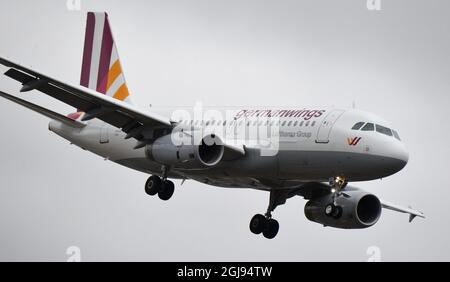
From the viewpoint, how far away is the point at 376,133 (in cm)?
4897

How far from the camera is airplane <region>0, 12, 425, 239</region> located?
48875 mm

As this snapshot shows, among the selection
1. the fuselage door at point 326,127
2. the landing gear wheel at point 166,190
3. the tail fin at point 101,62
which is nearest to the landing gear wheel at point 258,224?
the landing gear wheel at point 166,190

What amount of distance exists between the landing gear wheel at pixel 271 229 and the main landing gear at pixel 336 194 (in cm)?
636

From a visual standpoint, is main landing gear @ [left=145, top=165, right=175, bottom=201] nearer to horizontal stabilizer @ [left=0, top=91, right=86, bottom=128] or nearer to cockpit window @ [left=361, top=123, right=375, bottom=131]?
horizontal stabilizer @ [left=0, top=91, right=86, bottom=128]

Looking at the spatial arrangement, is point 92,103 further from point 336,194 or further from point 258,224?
point 336,194

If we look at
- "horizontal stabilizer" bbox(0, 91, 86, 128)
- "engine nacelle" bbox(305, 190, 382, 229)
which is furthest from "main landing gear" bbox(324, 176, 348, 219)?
"horizontal stabilizer" bbox(0, 91, 86, 128)

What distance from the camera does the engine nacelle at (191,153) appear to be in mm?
49875

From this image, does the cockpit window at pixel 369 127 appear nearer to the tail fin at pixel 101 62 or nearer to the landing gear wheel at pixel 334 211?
the landing gear wheel at pixel 334 211

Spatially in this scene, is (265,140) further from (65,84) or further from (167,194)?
(65,84)

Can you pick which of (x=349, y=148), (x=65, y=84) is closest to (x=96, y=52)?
(x=65, y=84)

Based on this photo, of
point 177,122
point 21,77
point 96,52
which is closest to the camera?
point 21,77

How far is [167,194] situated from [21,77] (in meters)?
9.01

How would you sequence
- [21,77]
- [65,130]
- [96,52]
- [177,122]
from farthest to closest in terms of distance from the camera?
[96,52]
[65,130]
[177,122]
[21,77]

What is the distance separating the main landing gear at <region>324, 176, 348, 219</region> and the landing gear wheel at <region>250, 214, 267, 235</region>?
638cm
